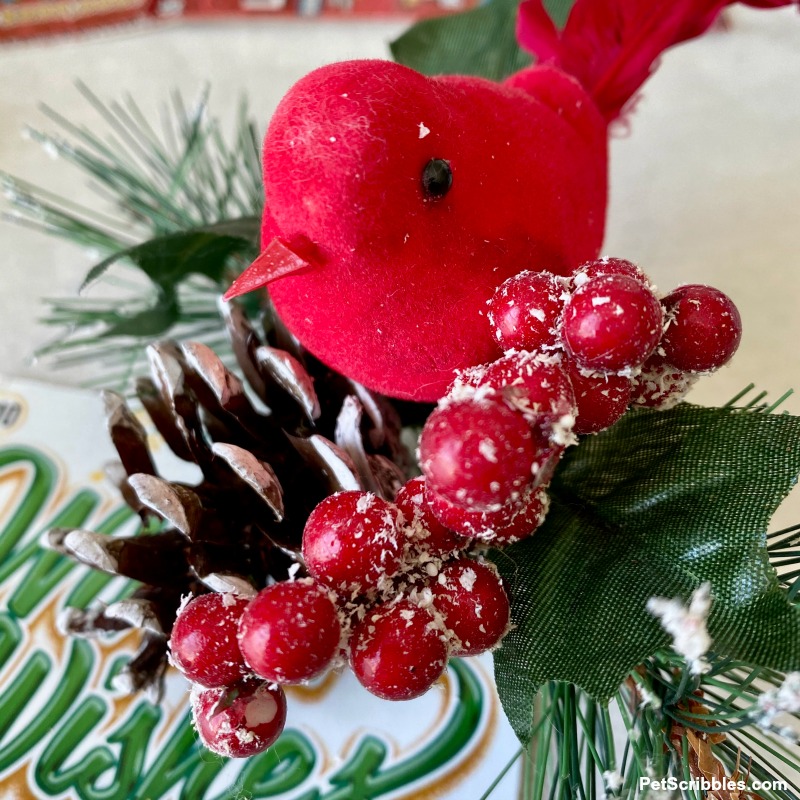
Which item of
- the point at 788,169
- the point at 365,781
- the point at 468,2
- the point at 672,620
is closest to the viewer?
the point at 672,620

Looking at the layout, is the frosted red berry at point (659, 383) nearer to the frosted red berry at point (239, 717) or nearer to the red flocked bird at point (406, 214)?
the red flocked bird at point (406, 214)

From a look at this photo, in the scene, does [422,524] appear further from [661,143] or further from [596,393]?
[661,143]

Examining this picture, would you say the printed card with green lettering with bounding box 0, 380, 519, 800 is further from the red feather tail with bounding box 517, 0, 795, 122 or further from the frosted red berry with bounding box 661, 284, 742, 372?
the red feather tail with bounding box 517, 0, 795, 122

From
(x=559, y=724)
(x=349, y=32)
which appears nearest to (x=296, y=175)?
(x=559, y=724)

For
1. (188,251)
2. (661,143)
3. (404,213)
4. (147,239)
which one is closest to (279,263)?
(404,213)

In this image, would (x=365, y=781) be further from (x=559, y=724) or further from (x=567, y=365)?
(x=567, y=365)

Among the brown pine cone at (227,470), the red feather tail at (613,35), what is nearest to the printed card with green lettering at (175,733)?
the brown pine cone at (227,470)
